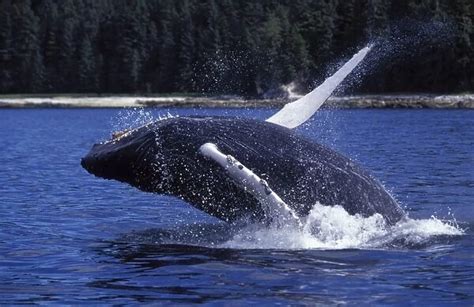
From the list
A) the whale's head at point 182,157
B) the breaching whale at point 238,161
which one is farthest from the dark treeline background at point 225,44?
the whale's head at point 182,157

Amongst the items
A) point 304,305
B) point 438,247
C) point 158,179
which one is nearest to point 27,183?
point 158,179

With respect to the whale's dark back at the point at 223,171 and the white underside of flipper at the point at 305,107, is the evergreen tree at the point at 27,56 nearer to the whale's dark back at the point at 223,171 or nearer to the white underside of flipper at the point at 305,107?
the white underside of flipper at the point at 305,107

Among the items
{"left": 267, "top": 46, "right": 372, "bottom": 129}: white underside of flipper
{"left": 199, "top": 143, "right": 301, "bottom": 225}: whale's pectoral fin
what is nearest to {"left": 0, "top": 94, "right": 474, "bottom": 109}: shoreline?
{"left": 267, "top": 46, "right": 372, "bottom": 129}: white underside of flipper

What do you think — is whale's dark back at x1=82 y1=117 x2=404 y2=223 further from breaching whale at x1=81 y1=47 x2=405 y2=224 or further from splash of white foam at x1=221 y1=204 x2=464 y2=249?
splash of white foam at x1=221 y1=204 x2=464 y2=249

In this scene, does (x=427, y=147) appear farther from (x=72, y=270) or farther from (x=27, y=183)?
(x=72, y=270)

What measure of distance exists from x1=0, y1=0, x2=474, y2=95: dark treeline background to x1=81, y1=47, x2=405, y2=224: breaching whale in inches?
3213

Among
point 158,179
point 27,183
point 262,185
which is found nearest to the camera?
point 262,185

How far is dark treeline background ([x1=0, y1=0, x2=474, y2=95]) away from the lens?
100812 millimetres

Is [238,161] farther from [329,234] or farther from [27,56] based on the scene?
[27,56]

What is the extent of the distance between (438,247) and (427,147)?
79.8 ft

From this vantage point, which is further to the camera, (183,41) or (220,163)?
(183,41)

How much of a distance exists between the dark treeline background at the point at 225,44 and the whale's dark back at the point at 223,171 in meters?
81.6

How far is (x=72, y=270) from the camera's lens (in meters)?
13.9

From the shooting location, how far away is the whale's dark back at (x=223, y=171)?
1452 centimetres
